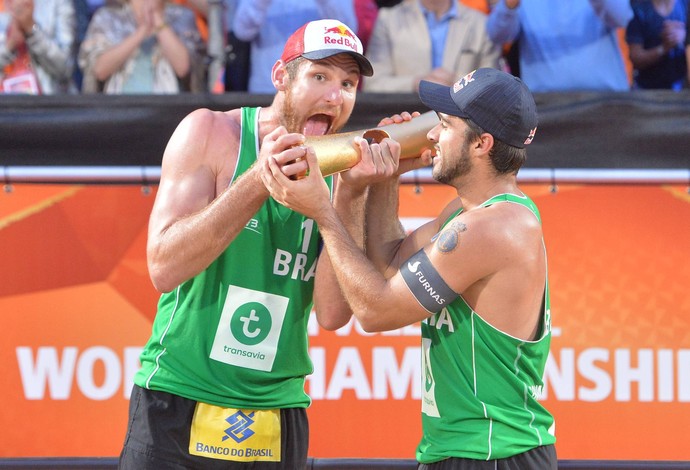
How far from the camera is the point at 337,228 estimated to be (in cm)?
303

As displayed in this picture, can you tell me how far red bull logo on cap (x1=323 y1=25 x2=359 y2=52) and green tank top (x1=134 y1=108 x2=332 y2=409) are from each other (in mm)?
395

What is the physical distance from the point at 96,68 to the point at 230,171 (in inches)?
99.7

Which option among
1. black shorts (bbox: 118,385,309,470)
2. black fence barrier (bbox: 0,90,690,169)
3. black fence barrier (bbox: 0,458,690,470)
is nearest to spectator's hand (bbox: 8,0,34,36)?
black fence barrier (bbox: 0,90,690,169)

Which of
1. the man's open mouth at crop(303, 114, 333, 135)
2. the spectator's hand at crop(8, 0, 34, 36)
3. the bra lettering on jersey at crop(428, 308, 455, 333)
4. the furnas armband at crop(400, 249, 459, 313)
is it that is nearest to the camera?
the furnas armband at crop(400, 249, 459, 313)

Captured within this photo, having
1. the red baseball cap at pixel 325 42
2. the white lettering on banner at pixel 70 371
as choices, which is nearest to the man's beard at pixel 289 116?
the red baseball cap at pixel 325 42

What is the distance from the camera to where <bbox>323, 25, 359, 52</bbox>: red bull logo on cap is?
10.5 ft

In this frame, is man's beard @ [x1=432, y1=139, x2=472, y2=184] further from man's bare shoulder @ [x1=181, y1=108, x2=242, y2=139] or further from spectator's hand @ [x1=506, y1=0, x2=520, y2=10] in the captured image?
spectator's hand @ [x1=506, y1=0, x2=520, y2=10]

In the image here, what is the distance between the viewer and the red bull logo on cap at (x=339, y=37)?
10.5 ft

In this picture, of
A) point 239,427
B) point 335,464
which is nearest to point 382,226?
point 239,427

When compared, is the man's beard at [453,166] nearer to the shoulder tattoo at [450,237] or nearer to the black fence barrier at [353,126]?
the shoulder tattoo at [450,237]

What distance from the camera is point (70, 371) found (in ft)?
14.3

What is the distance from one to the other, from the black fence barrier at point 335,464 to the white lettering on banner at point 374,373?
29cm

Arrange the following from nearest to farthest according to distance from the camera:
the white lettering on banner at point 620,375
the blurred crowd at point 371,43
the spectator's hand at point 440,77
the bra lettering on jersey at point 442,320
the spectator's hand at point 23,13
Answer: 1. the bra lettering on jersey at point 442,320
2. the white lettering on banner at point 620,375
3. the spectator's hand at point 440,77
4. the blurred crowd at point 371,43
5. the spectator's hand at point 23,13

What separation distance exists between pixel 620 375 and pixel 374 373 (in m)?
1.09
